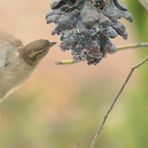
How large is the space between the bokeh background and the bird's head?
271 millimetres

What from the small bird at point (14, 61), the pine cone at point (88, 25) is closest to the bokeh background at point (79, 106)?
the small bird at point (14, 61)

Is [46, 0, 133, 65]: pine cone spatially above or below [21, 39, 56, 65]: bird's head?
above

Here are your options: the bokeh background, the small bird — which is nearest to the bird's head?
the small bird

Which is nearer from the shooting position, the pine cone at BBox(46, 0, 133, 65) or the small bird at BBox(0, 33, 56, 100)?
the pine cone at BBox(46, 0, 133, 65)

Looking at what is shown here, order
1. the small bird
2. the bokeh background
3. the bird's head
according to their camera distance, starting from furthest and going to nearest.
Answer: the bokeh background → the small bird → the bird's head

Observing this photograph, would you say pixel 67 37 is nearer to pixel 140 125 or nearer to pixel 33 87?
pixel 140 125

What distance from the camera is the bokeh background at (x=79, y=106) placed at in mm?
3422

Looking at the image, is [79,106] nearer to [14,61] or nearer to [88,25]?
[14,61]

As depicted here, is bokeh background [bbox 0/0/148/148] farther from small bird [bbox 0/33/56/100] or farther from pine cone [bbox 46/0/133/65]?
pine cone [bbox 46/0/133/65]

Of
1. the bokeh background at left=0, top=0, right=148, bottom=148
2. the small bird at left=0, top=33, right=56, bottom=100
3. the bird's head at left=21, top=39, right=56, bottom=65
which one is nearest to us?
the bird's head at left=21, top=39, right=56, bottom=65

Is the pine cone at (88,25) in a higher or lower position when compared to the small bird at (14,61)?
higher

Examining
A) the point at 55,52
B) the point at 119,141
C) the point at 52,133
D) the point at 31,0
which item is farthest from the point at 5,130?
the point at 31,0

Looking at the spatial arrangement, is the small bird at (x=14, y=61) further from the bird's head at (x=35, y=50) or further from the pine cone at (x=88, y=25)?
the pine cone at (x=88, y=25)

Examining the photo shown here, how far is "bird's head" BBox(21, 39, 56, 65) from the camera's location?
2.00 metres
